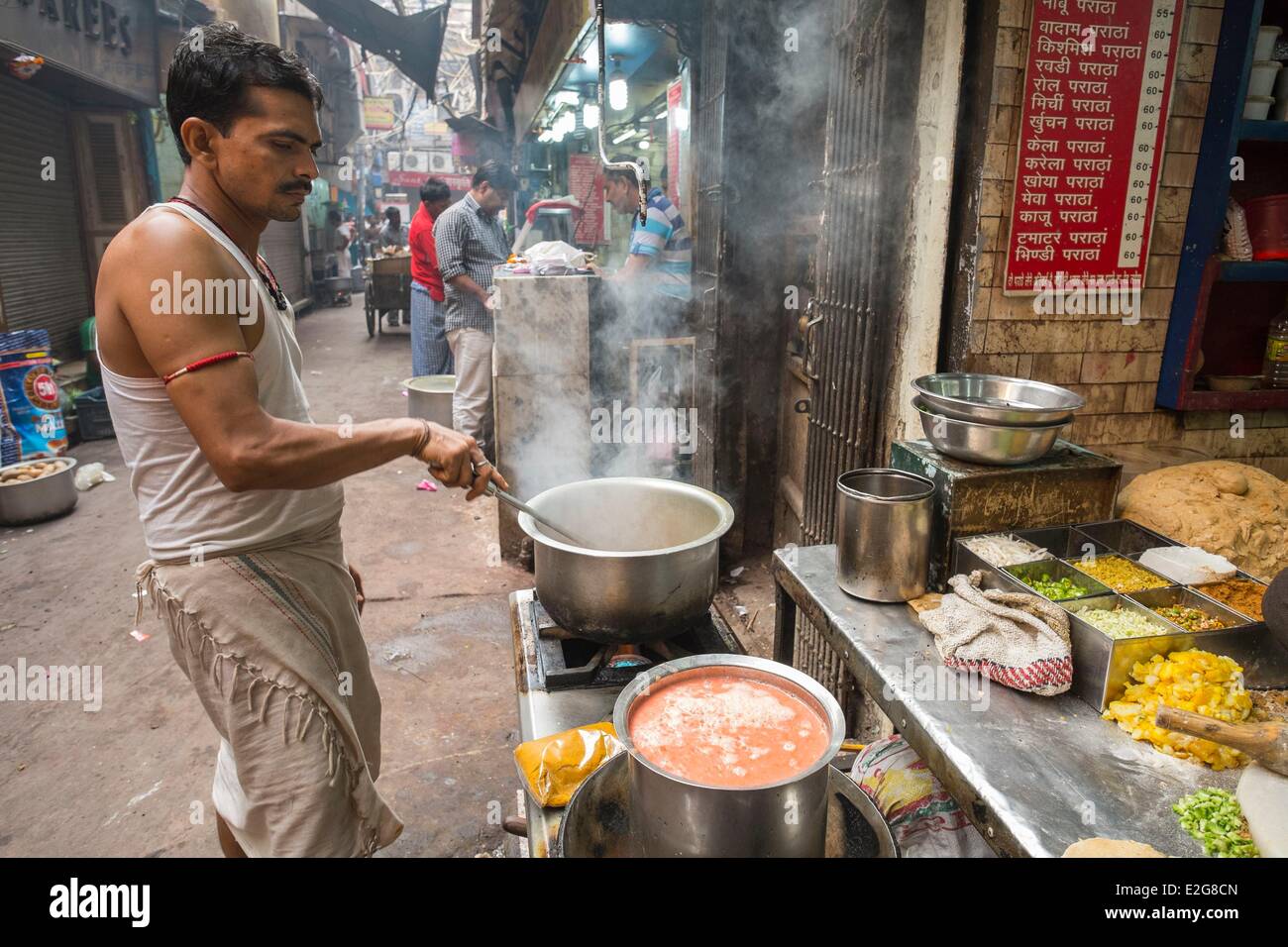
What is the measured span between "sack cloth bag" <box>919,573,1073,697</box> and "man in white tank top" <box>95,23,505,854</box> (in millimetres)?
1463

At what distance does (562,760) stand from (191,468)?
1310mm

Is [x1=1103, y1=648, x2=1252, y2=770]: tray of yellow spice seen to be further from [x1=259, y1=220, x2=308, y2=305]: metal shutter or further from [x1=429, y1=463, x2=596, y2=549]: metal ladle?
[x1=259, y1=220, x2=308, y2=305]: metal shutter

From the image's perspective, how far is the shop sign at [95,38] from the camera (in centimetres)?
771

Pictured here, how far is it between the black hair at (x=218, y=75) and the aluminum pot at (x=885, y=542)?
213 centimetres

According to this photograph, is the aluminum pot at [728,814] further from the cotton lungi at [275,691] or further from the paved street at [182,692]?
the paved street at [182,692]

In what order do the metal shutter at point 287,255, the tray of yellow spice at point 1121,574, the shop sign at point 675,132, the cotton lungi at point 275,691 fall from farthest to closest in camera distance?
the metal shutter at point 287,255 → the shop sign at point 675,132 → the tray of yellow spice at point 1121,574 → the cotton lungi at point 275,691

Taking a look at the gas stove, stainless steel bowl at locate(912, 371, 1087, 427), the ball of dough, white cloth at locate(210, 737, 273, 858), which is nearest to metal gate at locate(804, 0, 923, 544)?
stainless steel bowl at locate(912, 371, 1087, 427)

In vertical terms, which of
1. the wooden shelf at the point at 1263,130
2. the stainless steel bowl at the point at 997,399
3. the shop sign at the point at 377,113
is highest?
the shop sign at the point at 377,113

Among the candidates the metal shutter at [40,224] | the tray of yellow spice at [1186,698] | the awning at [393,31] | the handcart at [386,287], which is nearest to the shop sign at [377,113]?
the handcart at [386,287]

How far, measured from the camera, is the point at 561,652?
9.16 feet

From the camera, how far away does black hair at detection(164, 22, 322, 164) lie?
192 cm

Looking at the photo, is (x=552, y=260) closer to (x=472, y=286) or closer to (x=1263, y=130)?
(x=472, y=286)

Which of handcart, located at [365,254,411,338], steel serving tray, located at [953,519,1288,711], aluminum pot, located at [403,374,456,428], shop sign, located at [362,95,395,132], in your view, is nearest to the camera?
steel serving tray, located at [953,519,1288,711]

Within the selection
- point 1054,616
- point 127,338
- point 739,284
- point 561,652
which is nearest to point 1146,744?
point 1054,616
